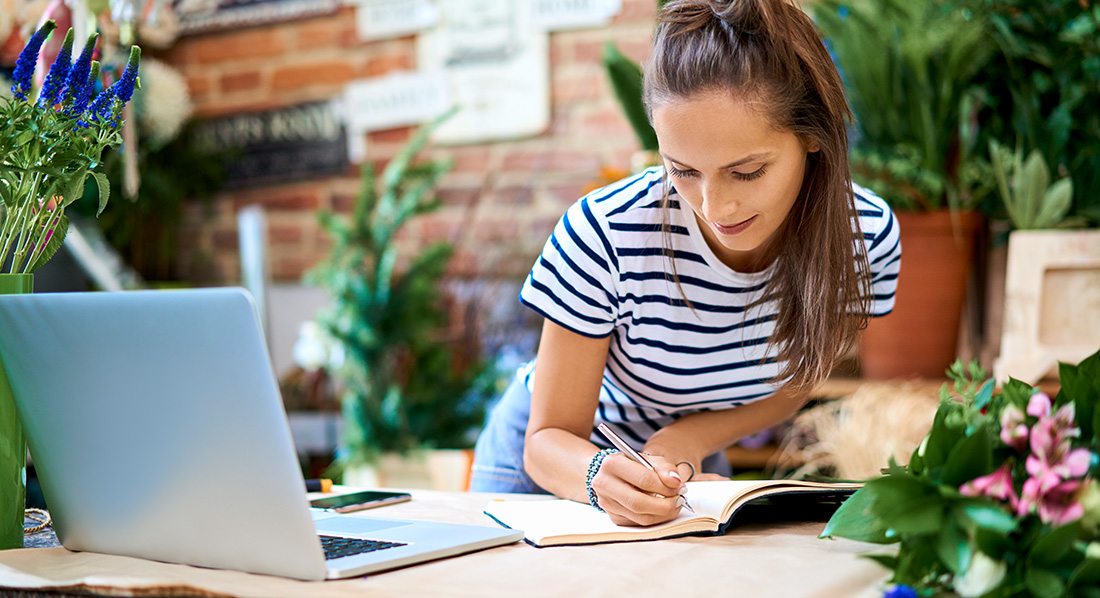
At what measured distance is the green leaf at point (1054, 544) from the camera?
51 cm

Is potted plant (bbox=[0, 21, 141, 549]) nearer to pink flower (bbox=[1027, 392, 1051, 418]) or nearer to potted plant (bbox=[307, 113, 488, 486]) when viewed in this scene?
pink flower (bbox=[1027, 392, 1051, 418])

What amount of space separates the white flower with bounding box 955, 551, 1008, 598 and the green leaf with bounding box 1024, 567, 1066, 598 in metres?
0.01

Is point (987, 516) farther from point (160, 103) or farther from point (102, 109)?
point (160, 103)

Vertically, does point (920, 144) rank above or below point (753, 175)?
above

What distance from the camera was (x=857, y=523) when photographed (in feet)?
2.08

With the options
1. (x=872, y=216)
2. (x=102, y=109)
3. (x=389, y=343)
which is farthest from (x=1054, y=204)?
(x=102, y=109)

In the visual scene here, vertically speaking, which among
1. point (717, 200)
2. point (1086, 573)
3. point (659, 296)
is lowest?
point (1086, 573)

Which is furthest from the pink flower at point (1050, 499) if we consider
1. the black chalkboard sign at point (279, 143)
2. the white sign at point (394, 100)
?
the black chalkboard sign at point (279, 143)

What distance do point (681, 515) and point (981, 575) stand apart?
0.31m

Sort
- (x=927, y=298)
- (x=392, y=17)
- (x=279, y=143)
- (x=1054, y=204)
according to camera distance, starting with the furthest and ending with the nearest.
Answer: (x=279, y=143) → (x=392, y=17) → (x=927, y=298) → (x=1054, y=204)

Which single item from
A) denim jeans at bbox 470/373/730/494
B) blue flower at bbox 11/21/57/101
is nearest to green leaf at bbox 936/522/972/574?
denim jeans at bbox 470/373/730/494

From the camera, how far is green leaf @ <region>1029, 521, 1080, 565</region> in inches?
20.2

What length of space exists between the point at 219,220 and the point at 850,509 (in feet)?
7.96

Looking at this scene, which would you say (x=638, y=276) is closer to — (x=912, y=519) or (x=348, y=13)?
(x=912, y=519)
